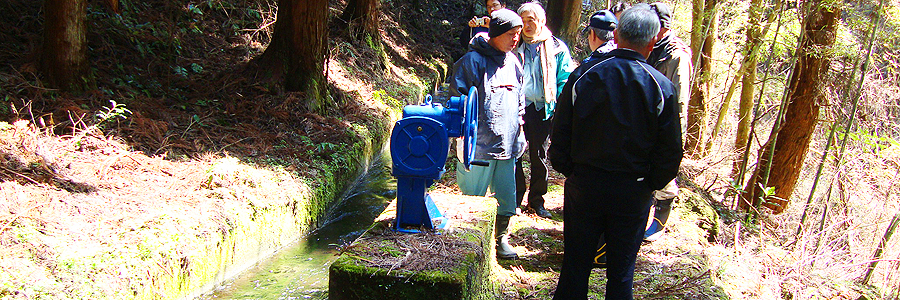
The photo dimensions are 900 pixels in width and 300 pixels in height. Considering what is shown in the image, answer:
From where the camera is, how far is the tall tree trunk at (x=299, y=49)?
6.95 m

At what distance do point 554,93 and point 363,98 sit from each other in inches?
181

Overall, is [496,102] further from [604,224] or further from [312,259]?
[312,259]

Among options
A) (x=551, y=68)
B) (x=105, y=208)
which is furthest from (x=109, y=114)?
(x=551, y=68)

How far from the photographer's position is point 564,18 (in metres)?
12.2

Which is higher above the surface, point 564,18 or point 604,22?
point 564,18

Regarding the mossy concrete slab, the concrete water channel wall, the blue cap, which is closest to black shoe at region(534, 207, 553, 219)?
the blue cap

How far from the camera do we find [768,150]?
22.4 feet

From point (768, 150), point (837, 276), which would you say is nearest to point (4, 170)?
point (837, 276)

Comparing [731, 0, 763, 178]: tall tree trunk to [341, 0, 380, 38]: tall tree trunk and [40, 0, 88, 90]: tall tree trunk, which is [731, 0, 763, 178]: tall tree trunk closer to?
[341, 0, 380, 38]: tall tree trunk

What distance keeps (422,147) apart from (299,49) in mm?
4653

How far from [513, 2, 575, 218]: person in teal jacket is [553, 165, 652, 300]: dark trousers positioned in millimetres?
1559

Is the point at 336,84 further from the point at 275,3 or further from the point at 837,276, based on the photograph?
the point at 837,276

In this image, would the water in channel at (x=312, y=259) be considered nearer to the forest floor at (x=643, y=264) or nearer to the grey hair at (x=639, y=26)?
the forest floor at (x=643, y=264)

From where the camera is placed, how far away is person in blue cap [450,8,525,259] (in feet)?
12.3
